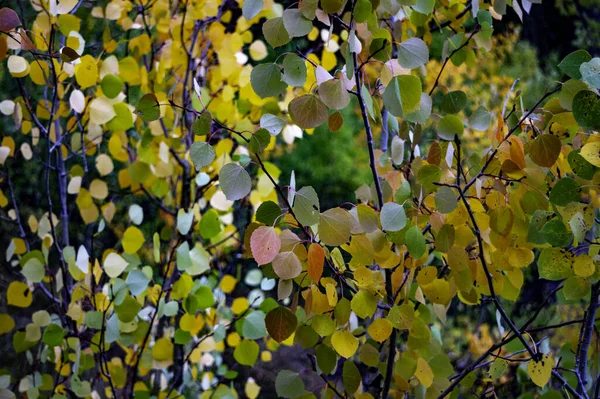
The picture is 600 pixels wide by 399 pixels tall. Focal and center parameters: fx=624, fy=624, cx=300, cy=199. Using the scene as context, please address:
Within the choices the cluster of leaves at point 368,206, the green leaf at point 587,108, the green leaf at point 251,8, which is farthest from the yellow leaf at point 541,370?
the green leaf at point 251,8

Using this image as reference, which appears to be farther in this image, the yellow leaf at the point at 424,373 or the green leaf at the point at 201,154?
the yellow leaf at the point at 424,373

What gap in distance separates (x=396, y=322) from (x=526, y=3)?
1.54 ft

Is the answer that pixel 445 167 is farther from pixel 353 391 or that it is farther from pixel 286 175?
pixel 286 175

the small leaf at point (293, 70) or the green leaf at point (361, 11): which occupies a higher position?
the green leaf at point (361, 11)

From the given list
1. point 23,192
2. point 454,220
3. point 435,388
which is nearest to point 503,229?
point 454,220

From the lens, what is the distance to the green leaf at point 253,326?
996mm

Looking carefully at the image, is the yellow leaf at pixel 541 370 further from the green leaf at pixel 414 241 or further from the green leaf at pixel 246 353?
the green leaf at pixel 246 353

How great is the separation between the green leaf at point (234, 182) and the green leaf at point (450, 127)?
0.26m

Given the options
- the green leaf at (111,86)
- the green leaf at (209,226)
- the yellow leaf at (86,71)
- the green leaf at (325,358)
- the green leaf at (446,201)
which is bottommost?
the green leaf at (325,358)

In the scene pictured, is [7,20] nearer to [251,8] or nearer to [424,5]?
[251,8]

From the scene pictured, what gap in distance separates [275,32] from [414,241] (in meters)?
0.26

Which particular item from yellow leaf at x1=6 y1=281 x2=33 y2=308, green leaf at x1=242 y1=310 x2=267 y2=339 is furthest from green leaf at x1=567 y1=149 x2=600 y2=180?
yellow leaf at x1=6 y1=281 x2=33 y2=308

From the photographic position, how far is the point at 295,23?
0.62 m

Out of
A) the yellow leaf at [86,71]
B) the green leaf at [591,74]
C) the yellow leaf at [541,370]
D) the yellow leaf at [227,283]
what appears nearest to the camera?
the green leaf at [591,74]
